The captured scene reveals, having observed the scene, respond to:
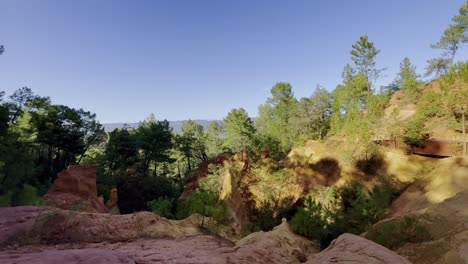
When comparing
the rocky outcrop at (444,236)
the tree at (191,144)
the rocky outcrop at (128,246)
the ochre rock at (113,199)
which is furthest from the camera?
the tree at (191,144)

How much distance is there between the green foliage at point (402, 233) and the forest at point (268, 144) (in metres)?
0.23

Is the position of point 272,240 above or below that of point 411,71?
below

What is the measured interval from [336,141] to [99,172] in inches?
1288

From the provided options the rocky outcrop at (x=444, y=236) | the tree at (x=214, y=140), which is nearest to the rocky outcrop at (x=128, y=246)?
the rocky outcrop at (x=444, y=236)

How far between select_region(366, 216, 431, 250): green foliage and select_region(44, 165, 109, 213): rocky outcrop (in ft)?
69.7

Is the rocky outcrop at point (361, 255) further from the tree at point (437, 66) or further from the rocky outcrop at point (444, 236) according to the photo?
the tree at point (437, 66)

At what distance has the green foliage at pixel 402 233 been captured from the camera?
11.5 meters

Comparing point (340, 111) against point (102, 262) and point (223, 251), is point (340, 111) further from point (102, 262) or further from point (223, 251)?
point (102, 262)

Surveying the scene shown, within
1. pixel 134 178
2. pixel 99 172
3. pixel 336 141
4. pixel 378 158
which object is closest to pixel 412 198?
pixel 378 158

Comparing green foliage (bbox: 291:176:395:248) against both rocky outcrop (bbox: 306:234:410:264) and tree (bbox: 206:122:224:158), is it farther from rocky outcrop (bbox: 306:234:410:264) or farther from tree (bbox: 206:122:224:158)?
tree (bbox: 206:122:224:158)

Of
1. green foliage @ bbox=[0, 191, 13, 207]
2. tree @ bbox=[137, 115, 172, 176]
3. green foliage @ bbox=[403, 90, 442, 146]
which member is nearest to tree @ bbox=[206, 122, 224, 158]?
tree @ bbox=[137, 115, 172, 176]

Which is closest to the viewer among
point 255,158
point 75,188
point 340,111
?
point 75,188

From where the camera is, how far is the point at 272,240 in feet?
34.8

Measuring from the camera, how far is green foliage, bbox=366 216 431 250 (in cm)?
1153
